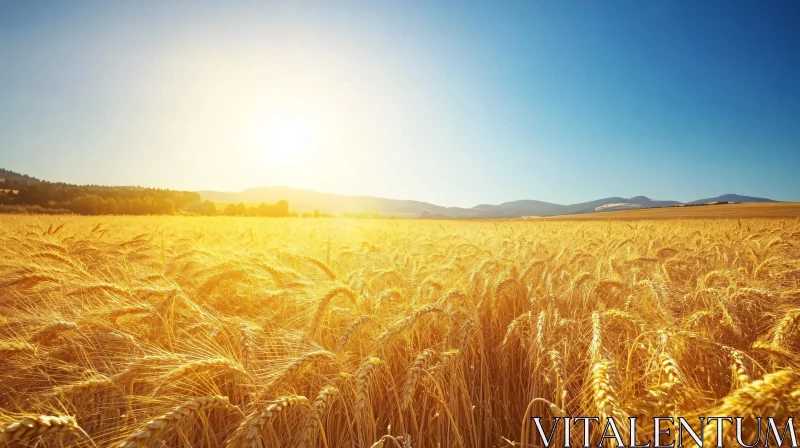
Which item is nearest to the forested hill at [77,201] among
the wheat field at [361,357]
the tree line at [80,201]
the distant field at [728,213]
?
the tree line at [80,201]

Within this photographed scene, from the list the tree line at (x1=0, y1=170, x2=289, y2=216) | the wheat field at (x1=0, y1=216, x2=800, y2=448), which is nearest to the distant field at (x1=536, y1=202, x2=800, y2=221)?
the wheat field at (x1=0, y1=216, x2=800, y2=448)

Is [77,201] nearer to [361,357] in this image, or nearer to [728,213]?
[361,357]

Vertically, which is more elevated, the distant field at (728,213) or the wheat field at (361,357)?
the distant field at (728,213)

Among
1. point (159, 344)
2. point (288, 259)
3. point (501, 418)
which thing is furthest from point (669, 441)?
point (288, 259)

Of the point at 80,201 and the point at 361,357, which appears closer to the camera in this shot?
the point at 361,357

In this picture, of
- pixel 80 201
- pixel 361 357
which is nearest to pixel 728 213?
pixel 361 357

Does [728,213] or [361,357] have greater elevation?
[728,213]

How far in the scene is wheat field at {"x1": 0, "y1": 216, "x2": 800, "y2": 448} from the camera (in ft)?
4.33

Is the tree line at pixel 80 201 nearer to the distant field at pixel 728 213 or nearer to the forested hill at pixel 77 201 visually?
the forested hill at pixel 77 201

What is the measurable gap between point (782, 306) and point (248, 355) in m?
3.66

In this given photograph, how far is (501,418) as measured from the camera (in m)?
2.11

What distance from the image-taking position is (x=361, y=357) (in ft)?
7.08

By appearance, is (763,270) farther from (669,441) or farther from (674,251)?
(669,441)

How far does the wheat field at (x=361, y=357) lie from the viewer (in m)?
1.32
